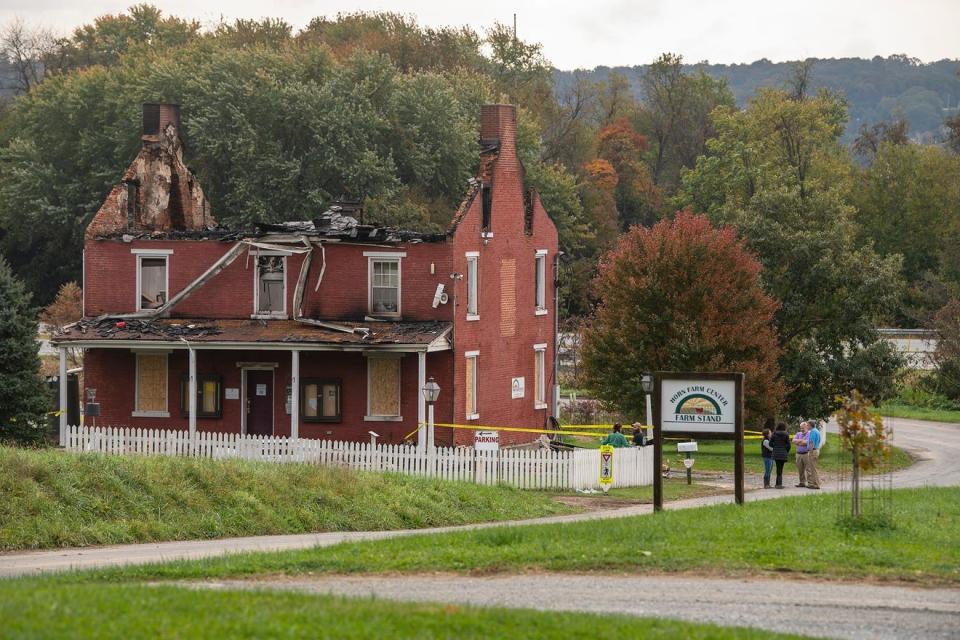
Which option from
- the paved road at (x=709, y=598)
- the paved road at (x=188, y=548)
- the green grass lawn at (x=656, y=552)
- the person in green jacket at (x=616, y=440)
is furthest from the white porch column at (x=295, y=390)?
the paved road at (x=709, y=598)

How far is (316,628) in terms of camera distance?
1412cm

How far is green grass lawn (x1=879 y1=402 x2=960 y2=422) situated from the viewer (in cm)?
6419

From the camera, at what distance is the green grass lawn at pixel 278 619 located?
13844mm

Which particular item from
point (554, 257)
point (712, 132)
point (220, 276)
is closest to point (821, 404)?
point (554, 257)

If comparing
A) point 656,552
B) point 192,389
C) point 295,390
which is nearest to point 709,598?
point 656,552

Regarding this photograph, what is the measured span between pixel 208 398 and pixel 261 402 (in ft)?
4.98

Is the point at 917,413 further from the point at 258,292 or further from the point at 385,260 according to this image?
the point at 258,292

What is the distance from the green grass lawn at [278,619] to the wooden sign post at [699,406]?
1035 centimetres

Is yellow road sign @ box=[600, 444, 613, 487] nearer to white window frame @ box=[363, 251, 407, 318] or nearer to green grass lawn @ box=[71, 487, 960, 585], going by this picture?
white window frame @ box=[363, 251, 407, 318]

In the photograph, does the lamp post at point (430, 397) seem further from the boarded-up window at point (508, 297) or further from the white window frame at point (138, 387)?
the white window frame at point (138, 387)

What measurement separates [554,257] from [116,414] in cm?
1467

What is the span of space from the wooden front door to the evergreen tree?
18.4ft

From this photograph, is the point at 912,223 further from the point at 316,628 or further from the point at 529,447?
the point at 316,628

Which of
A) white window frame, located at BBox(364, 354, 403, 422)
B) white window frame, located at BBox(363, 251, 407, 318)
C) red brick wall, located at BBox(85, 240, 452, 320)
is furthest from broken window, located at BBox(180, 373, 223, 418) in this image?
white window frame, located at BBox(363, 251, 407, 318)
